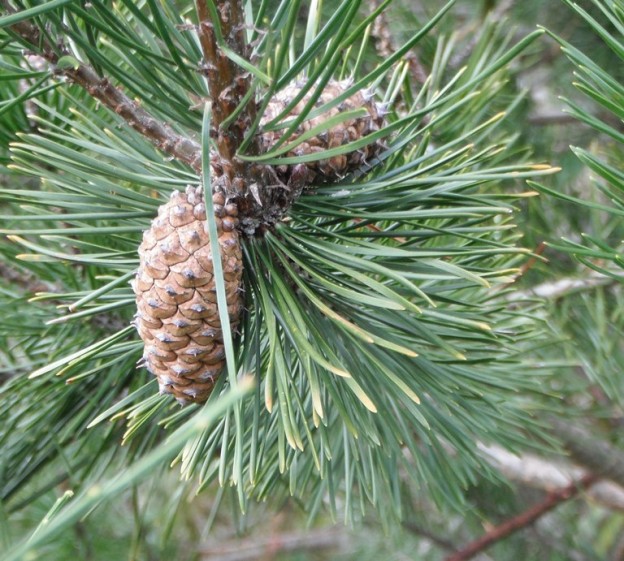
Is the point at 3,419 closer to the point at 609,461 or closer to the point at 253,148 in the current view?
the point at 253,148

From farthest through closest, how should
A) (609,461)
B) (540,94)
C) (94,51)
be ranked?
(540,94), (609,461), (94,51)

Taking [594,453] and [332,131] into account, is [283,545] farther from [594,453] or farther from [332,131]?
[332,131]

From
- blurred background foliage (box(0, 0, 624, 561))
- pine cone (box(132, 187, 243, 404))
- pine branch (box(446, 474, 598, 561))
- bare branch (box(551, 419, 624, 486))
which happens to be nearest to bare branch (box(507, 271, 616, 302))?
blurred background foliage (box(0, 0, 624, 561))

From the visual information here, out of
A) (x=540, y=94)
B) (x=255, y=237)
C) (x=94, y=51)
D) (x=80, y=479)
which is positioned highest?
(x=94, y=51)

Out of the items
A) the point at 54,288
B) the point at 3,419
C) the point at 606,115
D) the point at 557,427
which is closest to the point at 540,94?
the point at 606,115

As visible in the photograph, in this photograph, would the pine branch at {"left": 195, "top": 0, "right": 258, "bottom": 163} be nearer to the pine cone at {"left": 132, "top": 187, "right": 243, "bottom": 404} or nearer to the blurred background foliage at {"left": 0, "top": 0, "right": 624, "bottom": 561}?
the pine cone at {"left": 132, "top": 187, "right": 243, "bottom": 404}

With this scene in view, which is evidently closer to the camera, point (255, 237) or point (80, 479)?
point (255, 237)
